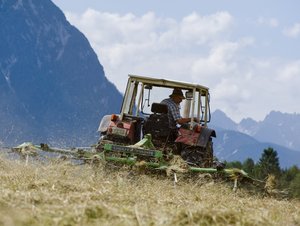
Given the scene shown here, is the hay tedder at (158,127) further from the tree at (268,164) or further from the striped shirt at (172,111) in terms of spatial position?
the tree at (268,164)

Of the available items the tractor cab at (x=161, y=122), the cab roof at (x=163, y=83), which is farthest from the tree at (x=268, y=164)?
the cab roof at (x=163, y=83)

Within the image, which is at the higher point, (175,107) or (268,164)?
(175,107)

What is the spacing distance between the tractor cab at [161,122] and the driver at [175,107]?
0.08 meters

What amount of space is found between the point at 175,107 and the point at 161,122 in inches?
17.0

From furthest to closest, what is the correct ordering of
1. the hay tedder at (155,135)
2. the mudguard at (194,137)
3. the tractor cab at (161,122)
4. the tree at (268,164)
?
the tree at (268,164)
the tractor cab at (161,122)
the mudguard at (194,137)
the hay tedder at (155,135)

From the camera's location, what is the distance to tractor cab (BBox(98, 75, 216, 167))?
36.8 feet

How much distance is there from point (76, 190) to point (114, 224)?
5.89ft

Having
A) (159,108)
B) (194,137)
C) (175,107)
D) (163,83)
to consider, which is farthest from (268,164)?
(194,137)

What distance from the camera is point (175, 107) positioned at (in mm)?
11648

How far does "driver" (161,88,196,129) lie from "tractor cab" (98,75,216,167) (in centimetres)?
8

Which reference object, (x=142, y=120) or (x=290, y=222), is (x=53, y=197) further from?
(x=142, y=120)

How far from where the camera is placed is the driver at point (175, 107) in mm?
11570


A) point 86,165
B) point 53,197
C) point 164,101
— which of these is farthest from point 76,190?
point 164,101

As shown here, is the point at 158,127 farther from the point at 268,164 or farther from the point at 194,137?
the point at 268,164
